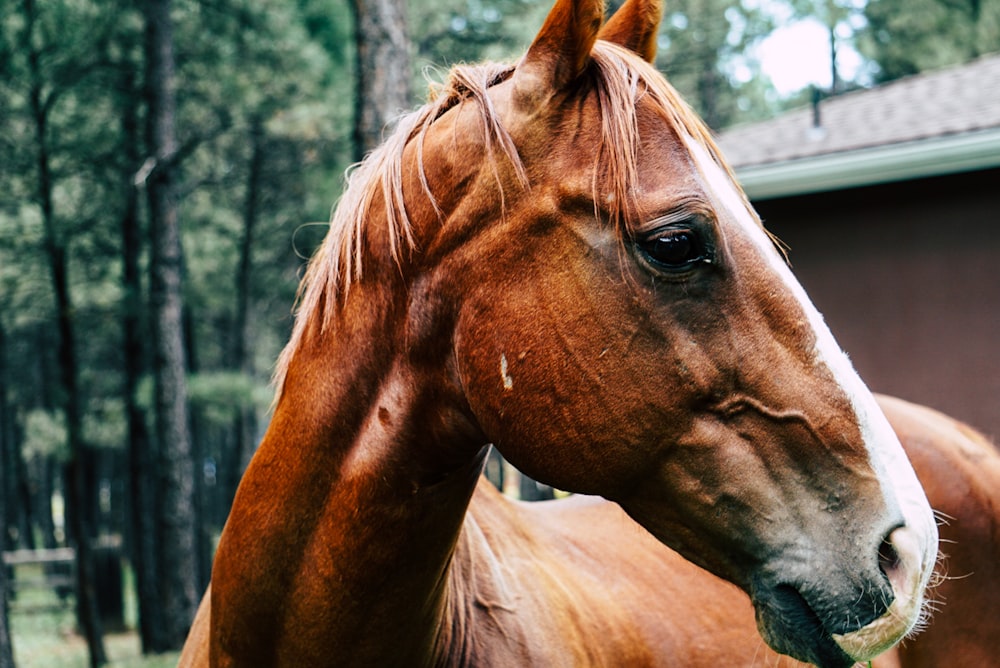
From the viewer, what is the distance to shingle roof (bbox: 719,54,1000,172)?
723cm

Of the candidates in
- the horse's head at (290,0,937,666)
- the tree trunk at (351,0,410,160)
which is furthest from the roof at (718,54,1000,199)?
the horse's head at (290,0,937,666)

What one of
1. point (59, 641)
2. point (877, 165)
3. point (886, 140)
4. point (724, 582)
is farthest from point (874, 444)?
point (59, 641)

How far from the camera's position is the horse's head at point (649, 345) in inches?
53.3

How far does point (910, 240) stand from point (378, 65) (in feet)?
16.1

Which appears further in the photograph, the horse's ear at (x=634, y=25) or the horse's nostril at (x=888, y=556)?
the horse's ear at (x=634, y=25)

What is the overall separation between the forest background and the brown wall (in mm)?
4222

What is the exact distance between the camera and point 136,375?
43.9 feet

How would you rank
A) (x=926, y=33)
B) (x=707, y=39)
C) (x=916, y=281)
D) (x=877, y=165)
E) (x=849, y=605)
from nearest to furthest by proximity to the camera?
(x=849, y=605) < (x=877, y=165) < (x=916, y=281) < (x=926, y=33) < (x=707, y=39)

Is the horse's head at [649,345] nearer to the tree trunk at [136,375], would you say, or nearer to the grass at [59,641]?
the grass at [59,641]

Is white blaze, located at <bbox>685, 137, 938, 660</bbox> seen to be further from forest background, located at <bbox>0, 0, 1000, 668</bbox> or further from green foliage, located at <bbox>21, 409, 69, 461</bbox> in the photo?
green foliage, located at <bbox>21, 409, 69, 461</bbox>

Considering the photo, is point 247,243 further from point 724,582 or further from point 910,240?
point 724,582

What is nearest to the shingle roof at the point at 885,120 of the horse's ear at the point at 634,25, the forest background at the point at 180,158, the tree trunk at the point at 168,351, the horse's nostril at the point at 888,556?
the forest background at the point at 180,158

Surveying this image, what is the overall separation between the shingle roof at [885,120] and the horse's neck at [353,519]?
6.26m

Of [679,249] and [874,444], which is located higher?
[679,249]
